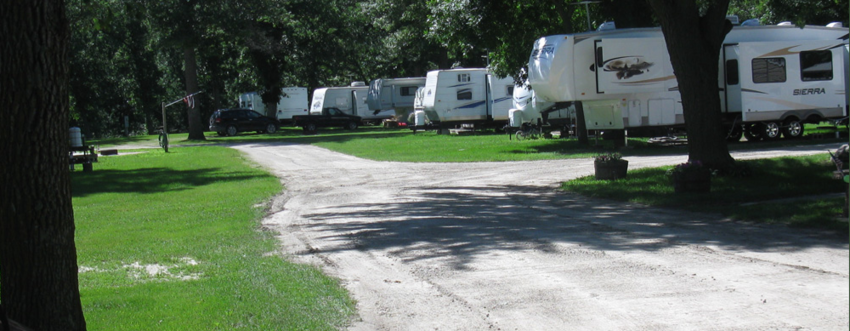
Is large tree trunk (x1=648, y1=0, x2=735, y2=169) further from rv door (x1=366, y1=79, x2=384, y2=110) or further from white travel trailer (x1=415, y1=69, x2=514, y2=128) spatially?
rv door (x1=366, y1=79, x2=384, y2=110)

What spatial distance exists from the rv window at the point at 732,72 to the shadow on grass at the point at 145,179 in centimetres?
1297

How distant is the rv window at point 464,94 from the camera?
3562 cm

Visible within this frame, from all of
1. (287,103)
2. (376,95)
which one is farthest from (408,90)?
(287,103)

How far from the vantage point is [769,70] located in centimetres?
2181

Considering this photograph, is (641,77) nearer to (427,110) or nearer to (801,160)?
(801,160)

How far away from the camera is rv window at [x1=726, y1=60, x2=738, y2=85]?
21781 mm

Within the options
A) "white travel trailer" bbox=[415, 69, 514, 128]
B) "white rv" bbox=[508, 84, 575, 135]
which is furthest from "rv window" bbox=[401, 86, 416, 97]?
"white rv" bbox=[508, 84, 575, 135]

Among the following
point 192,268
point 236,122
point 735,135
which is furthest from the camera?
point 236,122

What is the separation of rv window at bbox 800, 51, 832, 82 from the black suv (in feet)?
99.8

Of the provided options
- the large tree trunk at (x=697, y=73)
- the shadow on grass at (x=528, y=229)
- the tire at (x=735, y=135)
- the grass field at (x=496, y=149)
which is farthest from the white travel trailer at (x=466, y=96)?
the shadow on grass at (x=528, y=229)

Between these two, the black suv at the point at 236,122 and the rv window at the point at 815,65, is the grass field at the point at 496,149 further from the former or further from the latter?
the black suv at the point at 236,122

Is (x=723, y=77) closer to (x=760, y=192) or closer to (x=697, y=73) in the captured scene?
(x=697, y=73)

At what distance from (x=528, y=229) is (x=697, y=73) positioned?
19.3ft

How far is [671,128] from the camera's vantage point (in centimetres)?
2241
